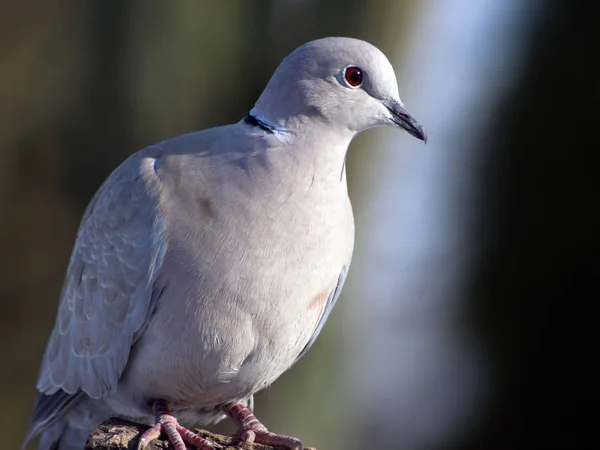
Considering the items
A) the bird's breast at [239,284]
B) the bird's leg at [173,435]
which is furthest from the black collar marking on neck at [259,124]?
the bird's leg at [173,435]

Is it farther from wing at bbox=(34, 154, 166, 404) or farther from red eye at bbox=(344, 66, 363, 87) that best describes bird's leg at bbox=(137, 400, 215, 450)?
red eye at bbox=(344, 66, 363, 87)

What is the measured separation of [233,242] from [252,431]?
86cm

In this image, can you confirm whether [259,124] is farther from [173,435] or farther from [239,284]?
[173,435]

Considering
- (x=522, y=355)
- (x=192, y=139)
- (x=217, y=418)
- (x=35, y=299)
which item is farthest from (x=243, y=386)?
(x=522, y=355)

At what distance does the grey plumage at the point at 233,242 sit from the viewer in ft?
10.9

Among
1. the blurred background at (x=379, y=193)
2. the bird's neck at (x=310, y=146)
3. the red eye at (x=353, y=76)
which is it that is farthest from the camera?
the blurred background at (x=379, y=193)

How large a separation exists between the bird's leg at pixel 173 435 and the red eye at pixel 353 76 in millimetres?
1448

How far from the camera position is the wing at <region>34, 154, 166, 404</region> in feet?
11.4

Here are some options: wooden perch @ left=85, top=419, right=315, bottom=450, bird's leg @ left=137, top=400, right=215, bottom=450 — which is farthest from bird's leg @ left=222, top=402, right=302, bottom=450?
bird's leg @ left=137, top=400, right=215, bottom=450

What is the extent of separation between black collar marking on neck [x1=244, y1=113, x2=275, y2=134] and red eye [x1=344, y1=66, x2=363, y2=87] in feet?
1.14

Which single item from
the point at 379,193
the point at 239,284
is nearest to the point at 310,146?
the point at 239,284

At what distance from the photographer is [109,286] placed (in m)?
3.71

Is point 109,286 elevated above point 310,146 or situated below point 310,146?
below

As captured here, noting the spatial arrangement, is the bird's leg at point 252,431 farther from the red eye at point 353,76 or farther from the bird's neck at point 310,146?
the red eye at point 353,76
